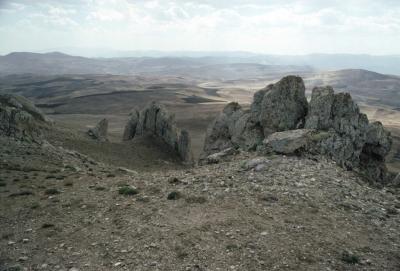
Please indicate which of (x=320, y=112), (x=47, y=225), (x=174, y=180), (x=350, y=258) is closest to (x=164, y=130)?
(x=320, y=112)

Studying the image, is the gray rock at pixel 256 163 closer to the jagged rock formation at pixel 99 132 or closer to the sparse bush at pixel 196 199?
the sparse bush at pixel 196 199

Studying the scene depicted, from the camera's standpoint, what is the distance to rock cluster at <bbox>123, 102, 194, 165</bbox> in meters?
68.6

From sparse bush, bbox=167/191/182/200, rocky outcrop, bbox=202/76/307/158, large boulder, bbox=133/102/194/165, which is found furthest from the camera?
large boulder, bbox=133/102/194/165

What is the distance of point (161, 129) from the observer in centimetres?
7238

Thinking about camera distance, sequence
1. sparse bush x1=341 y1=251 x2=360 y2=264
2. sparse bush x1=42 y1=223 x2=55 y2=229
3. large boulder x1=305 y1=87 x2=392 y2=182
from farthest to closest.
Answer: large boulder x1=305 y1=87 x2=392 y2=182
sparse bush x1=42 y1=223 x2=55 y2=229
sparse bush x1=341 y1=251 x2=360 y2=264

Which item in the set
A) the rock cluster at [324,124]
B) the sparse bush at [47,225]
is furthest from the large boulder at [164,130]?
the sparse bush at [47,225]

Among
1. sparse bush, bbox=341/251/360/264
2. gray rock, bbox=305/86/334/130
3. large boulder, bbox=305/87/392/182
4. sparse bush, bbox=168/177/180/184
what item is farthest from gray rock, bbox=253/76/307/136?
sparse bush, bbox=341/251/360/264

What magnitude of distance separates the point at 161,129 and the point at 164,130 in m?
0.69

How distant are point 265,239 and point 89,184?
47.3 ft

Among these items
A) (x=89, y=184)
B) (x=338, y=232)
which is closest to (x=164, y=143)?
(x=89, y=184)

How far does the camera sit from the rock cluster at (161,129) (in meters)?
68.6

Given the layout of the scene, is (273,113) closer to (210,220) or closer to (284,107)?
(284,107)

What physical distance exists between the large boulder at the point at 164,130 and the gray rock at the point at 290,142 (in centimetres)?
3706

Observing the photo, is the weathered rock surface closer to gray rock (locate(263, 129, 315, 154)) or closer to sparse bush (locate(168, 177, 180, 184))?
gray rock (locate(263, 129, 315, 154))
